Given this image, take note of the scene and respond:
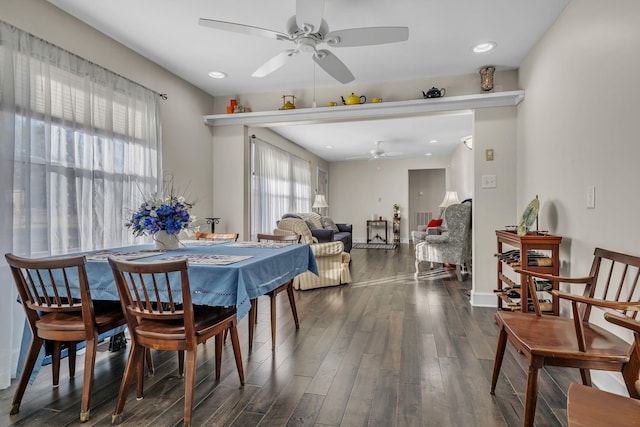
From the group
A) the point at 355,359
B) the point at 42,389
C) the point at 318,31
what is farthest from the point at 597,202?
the point at 42,389

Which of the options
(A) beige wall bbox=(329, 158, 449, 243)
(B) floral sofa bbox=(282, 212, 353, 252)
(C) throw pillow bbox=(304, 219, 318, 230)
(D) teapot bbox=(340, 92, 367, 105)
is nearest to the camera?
(D) teapot bbox=(340, 92, 367, 105)

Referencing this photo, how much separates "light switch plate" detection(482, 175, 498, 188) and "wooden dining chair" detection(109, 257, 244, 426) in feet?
9.96

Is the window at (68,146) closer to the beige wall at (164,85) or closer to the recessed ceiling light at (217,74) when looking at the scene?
the beige wall at (164,85)

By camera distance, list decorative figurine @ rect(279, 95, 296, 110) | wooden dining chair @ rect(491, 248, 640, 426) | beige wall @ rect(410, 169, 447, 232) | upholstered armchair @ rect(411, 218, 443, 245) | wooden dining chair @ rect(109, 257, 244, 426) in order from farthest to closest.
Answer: beige wall @ rect(410, 169, 447, 232) → upholstered armchair @ rect(411, 218, 443, 245) → decorative figurine @ rect(279, 95, 296, 110) → wooden dining chair @ rect(109, 257, 244, 426) → wooden dining chair @ rect(491, 248, 640, 426)

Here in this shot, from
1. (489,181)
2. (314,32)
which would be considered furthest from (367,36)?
(489,181)

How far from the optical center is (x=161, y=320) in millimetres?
1830

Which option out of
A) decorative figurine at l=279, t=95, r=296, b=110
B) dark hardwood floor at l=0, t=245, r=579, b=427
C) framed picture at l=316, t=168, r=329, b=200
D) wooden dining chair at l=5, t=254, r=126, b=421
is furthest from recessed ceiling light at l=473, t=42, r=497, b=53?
framed picture at l=316, t=168, r=329, b=200

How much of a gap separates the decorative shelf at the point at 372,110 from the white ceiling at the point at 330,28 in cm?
31

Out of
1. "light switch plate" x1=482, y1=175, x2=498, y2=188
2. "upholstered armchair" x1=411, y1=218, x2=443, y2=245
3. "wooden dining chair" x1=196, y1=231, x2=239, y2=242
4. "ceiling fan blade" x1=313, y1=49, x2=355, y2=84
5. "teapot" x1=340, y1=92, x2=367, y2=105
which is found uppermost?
"teapot" x1=340, y1=92, x2=367, y2=105

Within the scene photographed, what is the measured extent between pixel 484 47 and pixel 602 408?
9.92 ft

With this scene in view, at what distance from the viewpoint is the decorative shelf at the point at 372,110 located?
3.56 meters

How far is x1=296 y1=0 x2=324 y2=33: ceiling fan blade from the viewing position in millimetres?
1927

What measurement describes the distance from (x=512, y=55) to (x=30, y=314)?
13.9 feet

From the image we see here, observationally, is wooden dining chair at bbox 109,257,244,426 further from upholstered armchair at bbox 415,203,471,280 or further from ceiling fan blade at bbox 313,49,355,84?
upholstered armchair at bbox 415,203,471,280
